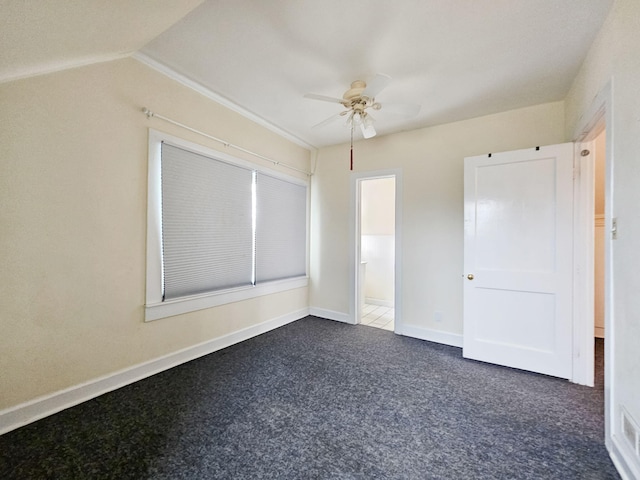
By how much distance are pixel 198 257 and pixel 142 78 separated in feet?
5.38

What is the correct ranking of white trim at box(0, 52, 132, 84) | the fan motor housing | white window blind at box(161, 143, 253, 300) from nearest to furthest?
white trim at box(0, 52, 132, 84)
the fan motor housing
white window blind at box(161, 143, 253, 300)

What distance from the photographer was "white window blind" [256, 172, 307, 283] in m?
3.45

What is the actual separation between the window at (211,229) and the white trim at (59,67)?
0.56 m

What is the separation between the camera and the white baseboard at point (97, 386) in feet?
5.50

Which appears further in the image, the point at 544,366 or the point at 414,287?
the point at 414,287

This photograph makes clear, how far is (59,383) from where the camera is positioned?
185 centimetres

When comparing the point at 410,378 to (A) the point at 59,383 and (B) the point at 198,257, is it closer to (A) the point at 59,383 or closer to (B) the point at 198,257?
(B) the point at 198,257

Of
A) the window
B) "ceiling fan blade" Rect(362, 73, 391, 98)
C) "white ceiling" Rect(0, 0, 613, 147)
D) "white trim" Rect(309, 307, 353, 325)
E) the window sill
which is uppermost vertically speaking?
"white ceiling" Rect(0, 0, 613, 147)

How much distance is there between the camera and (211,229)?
2834mm

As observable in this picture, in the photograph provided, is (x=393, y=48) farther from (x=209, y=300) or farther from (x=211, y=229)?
(x=209, y=300)

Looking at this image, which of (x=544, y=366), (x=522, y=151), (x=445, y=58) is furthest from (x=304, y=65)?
(x=544, y=366)

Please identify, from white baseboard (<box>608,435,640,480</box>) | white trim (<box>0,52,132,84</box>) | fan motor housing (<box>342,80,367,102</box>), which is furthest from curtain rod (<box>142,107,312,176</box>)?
white baseboard (<box>608,435,640,480</box>)

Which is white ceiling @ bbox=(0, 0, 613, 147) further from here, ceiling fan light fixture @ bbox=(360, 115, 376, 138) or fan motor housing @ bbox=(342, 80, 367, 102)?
ceiling fan light fixture @ bbox=(360, 115, 376, 138)

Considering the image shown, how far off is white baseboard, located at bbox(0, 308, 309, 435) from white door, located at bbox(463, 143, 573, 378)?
273cm
